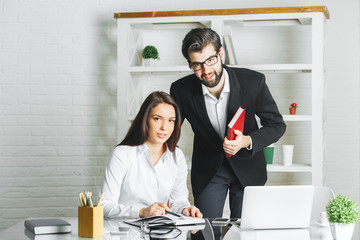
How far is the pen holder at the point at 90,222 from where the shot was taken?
1.60 m

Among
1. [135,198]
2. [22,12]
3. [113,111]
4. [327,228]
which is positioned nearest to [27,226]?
[135,198]

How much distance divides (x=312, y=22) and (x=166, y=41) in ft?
3.77

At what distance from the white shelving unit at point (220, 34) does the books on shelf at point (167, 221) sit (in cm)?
139

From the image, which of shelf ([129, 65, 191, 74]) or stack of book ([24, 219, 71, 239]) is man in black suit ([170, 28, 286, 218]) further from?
stack of book ([24, 219, 71, 239])

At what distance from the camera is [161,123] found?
2254 millimetres

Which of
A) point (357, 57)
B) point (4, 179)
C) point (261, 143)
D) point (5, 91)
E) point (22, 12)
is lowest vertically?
point (4, 179)

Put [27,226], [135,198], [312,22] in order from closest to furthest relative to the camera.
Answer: [27,226] < [135,198] < [312,22]

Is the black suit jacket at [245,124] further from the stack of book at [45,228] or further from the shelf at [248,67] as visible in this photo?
the stack of book at [45,228]

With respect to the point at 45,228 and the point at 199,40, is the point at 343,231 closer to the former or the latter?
the point at 45,228

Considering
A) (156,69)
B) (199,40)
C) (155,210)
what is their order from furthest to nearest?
(156,69) → (199,40) → (155,210)

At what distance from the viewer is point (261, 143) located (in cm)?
243

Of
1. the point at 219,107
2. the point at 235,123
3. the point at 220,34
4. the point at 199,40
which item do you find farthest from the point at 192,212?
the point at 220,34

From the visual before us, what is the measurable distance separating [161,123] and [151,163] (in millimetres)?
213

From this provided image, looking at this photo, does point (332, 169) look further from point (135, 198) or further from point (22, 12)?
point (22, 12)
